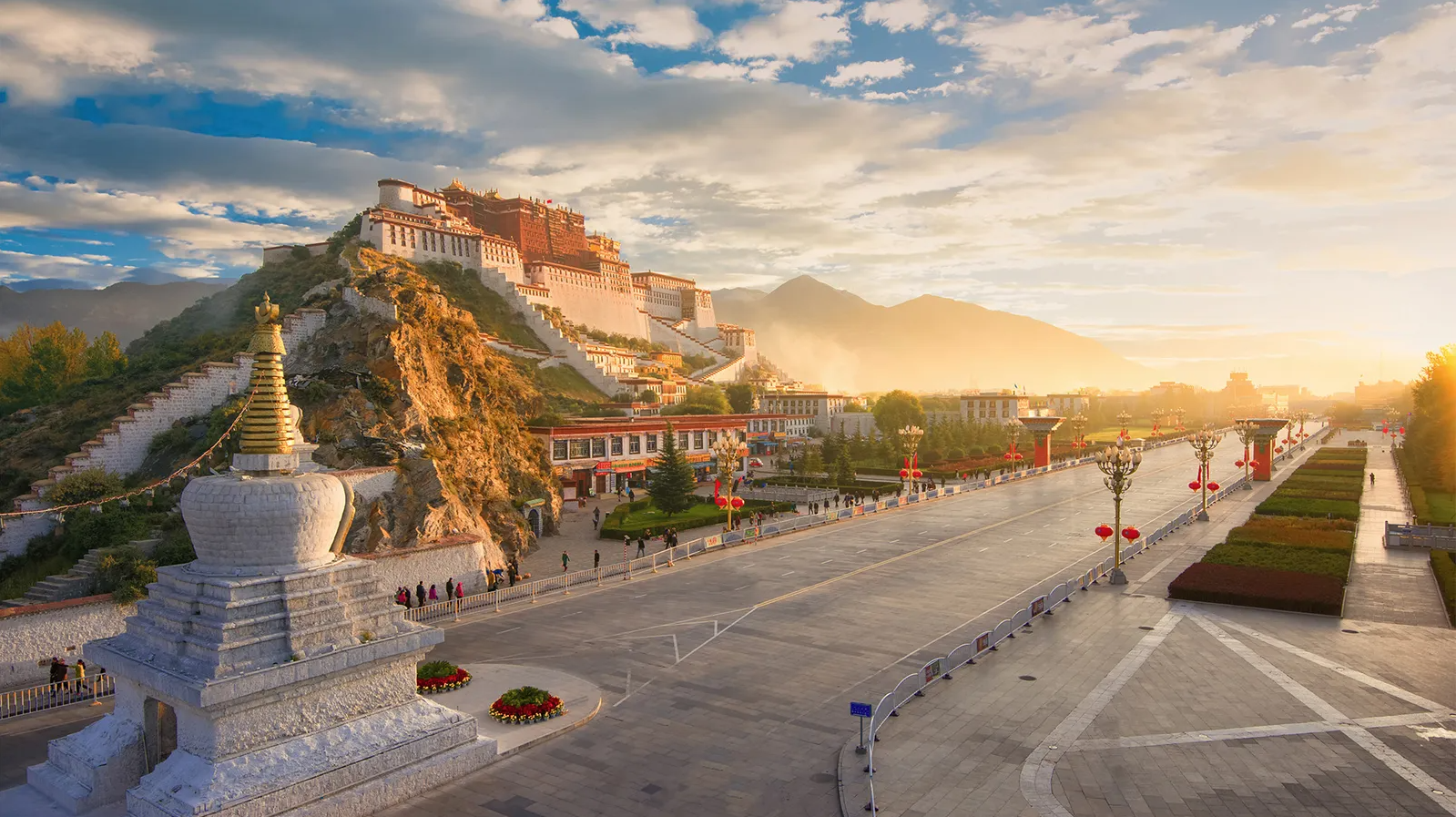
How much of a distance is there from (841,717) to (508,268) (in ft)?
254

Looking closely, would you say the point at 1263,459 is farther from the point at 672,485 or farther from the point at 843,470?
the point at 672,485

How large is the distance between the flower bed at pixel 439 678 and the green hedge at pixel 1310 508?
125ft

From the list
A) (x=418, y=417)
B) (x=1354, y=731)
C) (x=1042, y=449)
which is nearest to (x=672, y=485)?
(x=418, y=417)

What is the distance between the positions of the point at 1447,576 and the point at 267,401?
32.6m

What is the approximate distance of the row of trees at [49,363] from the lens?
45.8m

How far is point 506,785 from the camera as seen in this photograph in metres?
12.2

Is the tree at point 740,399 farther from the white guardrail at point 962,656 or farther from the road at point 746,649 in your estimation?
the white guardrail at point 962,656

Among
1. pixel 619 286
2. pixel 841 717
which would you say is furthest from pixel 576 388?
pixel 841 717

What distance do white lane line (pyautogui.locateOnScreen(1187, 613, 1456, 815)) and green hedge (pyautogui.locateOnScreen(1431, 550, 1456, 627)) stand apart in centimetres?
731

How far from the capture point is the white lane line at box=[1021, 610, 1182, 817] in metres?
11.5

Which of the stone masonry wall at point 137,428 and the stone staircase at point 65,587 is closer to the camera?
the stone staircase at point 65,587

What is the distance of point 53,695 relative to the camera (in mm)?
15805

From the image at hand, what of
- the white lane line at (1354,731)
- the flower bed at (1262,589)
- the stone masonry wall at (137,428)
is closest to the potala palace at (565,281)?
the stone masonry wall at (137,428)

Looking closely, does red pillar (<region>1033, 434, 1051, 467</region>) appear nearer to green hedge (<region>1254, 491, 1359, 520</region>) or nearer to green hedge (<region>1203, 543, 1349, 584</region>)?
green hedge (<region>1254, 491, 1359, 520</region>)
